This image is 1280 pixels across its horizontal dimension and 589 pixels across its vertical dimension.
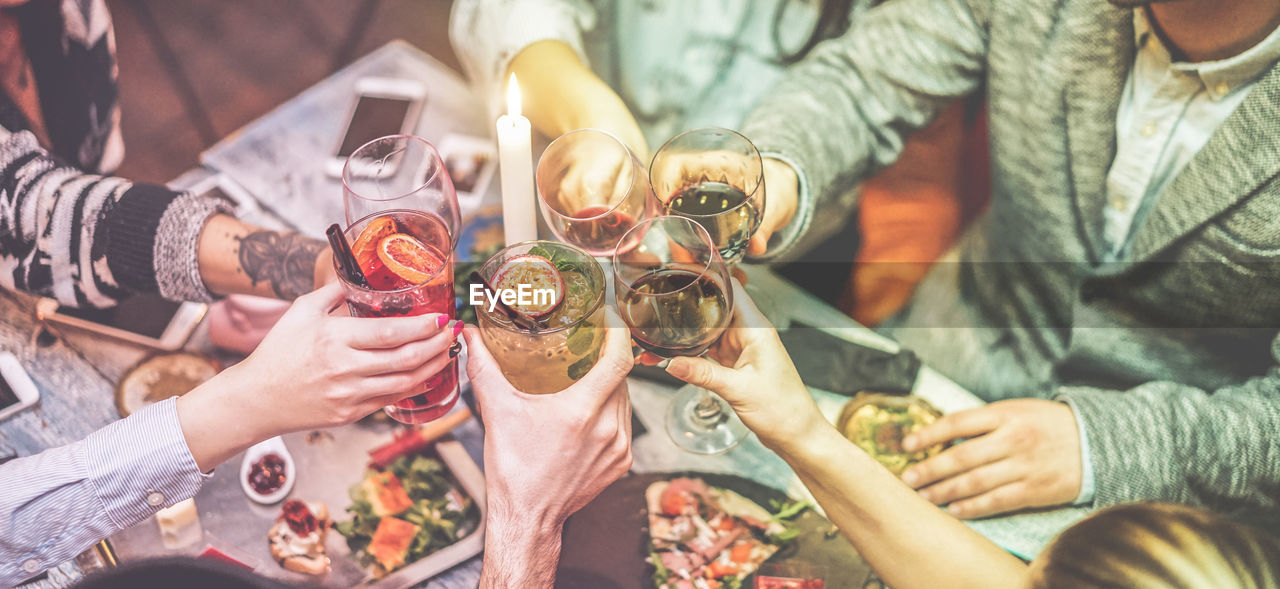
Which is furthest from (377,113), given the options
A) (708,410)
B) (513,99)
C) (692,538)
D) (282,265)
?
(692,538)

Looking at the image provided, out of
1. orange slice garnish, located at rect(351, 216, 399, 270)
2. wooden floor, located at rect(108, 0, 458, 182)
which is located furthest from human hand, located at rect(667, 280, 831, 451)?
wooden floor, located at rect(108, 0, 458, 182)

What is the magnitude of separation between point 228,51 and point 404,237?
1.11m

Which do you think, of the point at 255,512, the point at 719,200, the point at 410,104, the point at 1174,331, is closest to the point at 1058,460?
the point at 1174,331

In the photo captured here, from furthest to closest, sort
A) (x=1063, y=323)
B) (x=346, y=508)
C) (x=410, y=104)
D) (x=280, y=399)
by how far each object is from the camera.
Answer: (x=410, y=104) < (x=1063, y=323) < (x=346, y=508) < (x=280, y=399)

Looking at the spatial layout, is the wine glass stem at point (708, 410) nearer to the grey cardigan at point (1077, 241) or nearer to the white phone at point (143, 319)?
the grey cardigan at point (1077, 241)

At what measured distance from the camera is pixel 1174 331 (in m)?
1.07

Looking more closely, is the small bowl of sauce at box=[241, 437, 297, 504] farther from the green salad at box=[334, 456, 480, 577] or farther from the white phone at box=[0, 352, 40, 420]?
the white phone at box=[0, 352, 40, 420]

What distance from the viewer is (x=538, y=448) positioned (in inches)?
31.0

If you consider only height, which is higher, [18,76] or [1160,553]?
[18,76]

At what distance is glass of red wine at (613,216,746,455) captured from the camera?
78 centimetres

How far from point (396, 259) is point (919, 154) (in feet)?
3.53

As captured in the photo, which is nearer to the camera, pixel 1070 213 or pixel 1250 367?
pixel 1250 367

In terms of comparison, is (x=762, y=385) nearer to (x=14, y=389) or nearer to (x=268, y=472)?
(x=268, y=472)

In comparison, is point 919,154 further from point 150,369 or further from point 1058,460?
point 150,369
